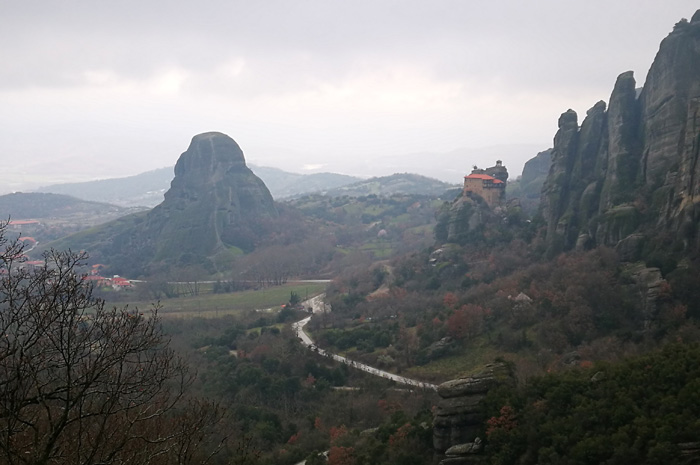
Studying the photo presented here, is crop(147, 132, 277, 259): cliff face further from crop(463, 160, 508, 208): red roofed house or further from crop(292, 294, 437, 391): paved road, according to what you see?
crop(463, 160, 508, 208): red roofed house

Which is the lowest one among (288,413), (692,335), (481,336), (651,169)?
(288,413)

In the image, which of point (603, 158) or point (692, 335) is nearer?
point (692, 335)

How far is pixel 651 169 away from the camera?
3738cm

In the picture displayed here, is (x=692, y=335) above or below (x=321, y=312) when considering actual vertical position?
above

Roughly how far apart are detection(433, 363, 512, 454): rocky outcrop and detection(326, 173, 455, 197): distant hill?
148079 millimetres

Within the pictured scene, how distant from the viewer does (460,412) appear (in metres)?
22.4

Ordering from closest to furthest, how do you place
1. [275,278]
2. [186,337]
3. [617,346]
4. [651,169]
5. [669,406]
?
[669,406] → [617,346] → [651,169] → [186,337] → [275,278]

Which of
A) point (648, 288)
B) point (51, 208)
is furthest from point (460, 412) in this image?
point (51, 208)

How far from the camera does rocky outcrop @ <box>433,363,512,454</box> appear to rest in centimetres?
2231

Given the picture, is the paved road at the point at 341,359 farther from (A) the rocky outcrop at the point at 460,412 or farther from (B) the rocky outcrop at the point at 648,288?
(B) the rocky outcrop at the point at 648,288

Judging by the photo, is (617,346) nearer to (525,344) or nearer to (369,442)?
(525,344)

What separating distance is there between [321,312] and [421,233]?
131ft

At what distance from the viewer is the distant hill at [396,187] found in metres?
175

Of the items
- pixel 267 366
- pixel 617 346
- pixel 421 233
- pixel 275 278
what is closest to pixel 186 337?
pixel 267 366
